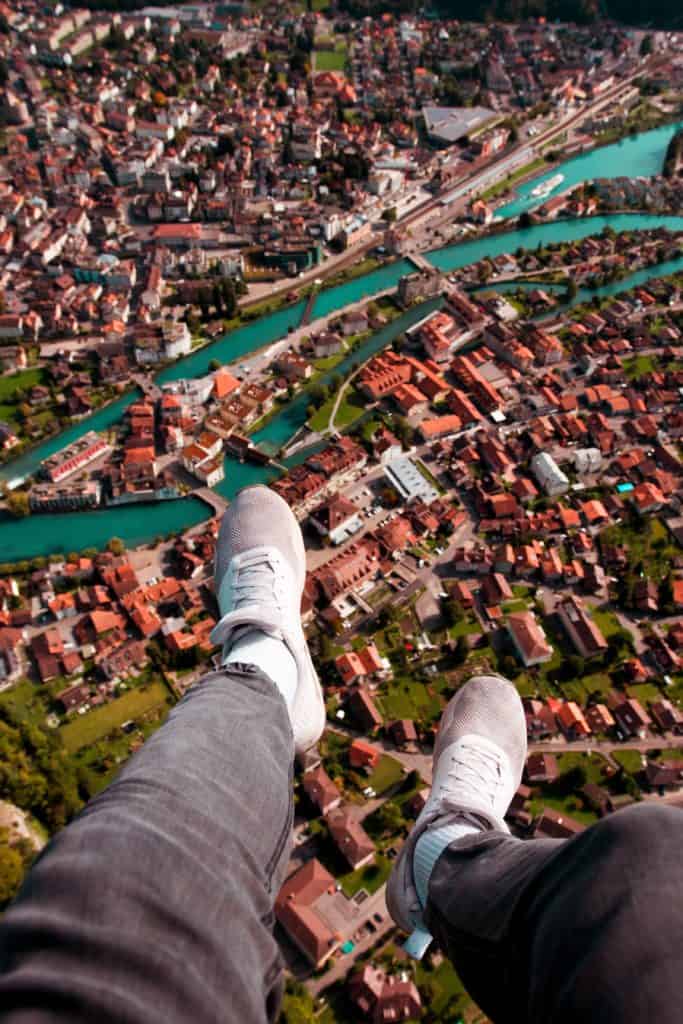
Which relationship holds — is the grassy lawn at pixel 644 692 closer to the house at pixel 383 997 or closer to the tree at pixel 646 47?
the house at pixel 383 997

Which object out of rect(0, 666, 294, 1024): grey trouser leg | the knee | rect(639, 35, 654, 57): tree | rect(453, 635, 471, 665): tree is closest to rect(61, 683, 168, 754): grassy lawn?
rect(453, 635, 471, 665): tree

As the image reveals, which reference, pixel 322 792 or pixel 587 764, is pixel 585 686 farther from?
pixel 322 792

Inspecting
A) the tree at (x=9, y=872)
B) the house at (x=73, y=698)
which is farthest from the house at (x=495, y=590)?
the tree at (x=9, y=872)

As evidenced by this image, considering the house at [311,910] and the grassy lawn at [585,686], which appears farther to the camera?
the grassy lawn at [585,686]

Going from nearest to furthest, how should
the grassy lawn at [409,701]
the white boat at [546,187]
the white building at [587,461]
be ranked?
1. the grassy lawn at [409,701]
2. the white building at [587,461]
3. the white boat at [546,187]

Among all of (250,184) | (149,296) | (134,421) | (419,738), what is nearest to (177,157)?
(250,184)
